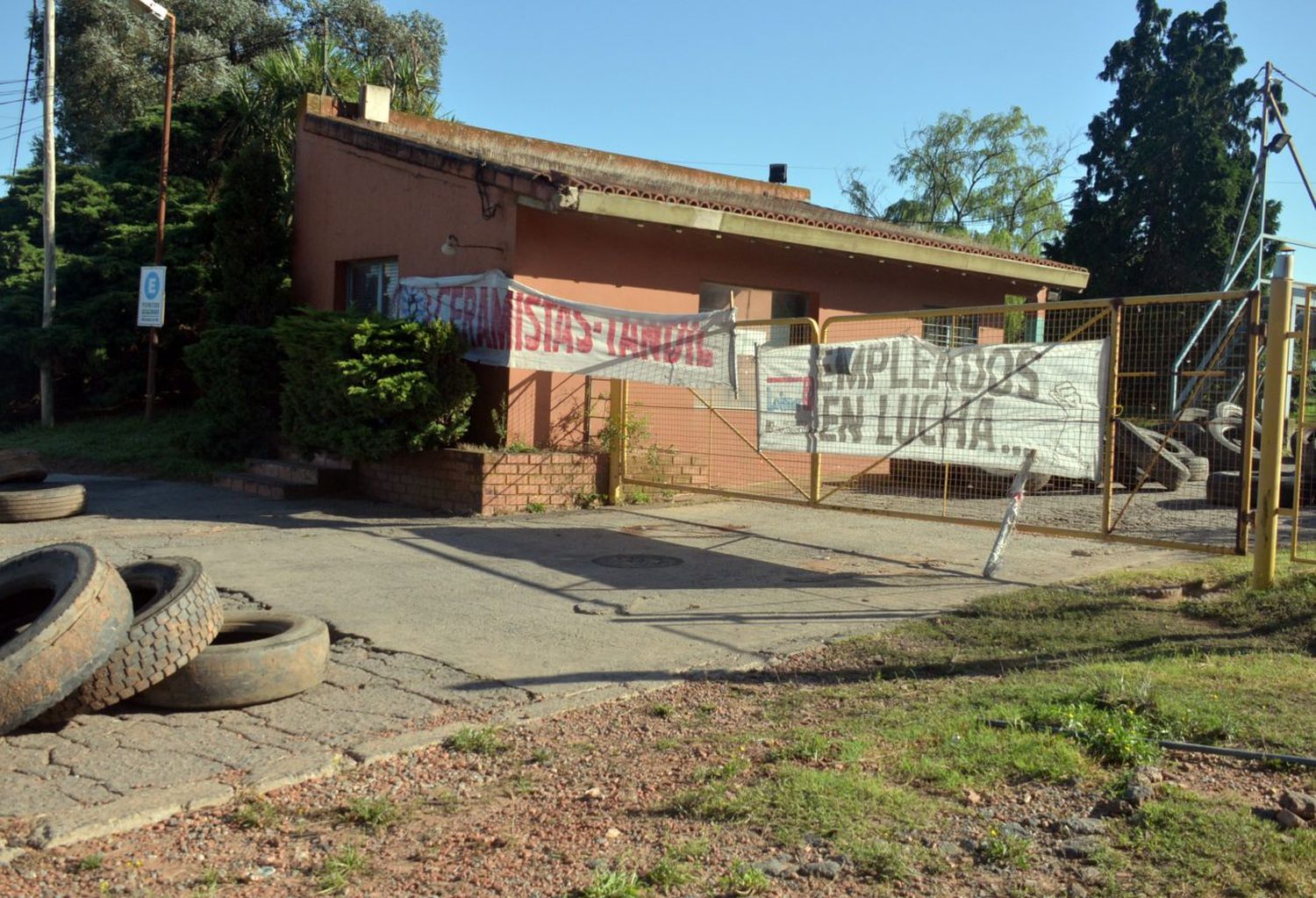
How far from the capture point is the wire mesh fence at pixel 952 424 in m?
7.94

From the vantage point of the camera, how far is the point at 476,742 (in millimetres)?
4547

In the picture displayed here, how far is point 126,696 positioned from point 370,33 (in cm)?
3409

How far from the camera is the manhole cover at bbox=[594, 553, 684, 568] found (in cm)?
881

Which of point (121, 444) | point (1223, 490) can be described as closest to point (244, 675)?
point (1223, 490)

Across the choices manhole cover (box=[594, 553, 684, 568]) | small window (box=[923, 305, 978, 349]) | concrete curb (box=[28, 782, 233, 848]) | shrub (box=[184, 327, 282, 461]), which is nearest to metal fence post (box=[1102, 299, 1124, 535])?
manhole cover (box=[594, 553, 684, 568])

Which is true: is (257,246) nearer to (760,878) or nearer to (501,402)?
(501,402)

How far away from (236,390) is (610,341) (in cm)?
574

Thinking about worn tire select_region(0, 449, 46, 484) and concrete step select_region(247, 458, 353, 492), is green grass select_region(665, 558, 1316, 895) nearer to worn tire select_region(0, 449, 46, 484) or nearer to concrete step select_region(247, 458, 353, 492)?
concrete step select_region(247, 458, 353, 492)

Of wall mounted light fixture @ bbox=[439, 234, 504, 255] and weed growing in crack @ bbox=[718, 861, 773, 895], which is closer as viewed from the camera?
weed growing in crack @ bbox=[718, 861, 773, 895]

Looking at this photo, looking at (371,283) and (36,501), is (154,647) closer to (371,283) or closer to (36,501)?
(36,501)

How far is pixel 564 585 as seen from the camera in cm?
793

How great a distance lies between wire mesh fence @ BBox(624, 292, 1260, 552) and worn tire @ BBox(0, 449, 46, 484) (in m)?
6.44

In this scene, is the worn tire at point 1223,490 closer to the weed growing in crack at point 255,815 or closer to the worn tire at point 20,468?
the weed growing in crack at point 255,815

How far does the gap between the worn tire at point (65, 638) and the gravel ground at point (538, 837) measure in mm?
1026
